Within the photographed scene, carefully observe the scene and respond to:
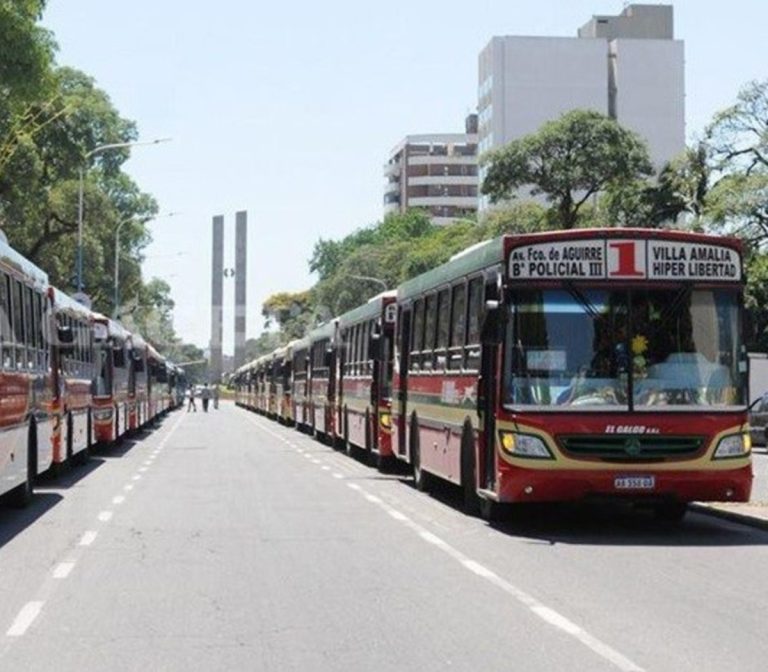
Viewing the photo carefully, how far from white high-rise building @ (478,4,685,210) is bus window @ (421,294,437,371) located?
338ft

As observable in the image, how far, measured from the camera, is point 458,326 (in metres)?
19.9

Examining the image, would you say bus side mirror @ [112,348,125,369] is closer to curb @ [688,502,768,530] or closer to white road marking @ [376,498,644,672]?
curb @ [688,502,768,530]

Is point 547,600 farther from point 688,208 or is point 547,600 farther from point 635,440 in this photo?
point 688,208

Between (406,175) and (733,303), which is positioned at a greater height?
(406,175)

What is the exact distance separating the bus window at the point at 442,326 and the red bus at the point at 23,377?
16.3ft

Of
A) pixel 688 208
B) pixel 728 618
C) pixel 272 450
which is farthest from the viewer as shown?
pixel 688 208

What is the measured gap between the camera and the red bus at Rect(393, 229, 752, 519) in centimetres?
1642

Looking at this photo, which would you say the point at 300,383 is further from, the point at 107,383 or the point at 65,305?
the point at 65,305

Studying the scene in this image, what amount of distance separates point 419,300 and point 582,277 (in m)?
6.61

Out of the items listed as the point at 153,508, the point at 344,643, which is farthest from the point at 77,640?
the point at 153,508

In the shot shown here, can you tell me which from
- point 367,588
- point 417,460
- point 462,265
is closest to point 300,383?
point 417,460

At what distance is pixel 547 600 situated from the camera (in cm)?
1194

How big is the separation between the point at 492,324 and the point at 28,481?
6.77m

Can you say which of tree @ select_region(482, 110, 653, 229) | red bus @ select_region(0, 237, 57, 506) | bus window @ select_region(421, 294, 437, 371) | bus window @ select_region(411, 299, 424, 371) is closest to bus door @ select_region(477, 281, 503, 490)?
bus window @ select_region(421, 294, 437, 371)
